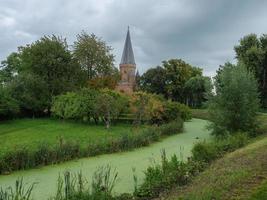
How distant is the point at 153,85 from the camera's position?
57500 millimetres

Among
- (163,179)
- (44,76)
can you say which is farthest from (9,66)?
(163,179)

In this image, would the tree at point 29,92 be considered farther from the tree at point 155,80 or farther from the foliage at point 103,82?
the tree at point 155,80

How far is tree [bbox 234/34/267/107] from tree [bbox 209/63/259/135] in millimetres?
18800

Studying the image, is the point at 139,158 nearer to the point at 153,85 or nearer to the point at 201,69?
the point at 153,85

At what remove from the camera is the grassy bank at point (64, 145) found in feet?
36.9

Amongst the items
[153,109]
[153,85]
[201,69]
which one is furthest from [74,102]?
[201,69]

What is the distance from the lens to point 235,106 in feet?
61.8

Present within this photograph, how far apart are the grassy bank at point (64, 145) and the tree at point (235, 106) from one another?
113 inches

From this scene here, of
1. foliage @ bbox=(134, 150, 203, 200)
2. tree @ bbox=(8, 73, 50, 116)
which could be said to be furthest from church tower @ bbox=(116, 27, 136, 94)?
foliage @ bbox=(134, 150, 203, 200)

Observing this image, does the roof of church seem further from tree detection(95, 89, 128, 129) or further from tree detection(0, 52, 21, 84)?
tree detection(95, 89, 128, 129)

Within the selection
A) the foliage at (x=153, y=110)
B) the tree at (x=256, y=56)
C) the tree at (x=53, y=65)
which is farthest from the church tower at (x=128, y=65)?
the foliage at (x=153, y=110)

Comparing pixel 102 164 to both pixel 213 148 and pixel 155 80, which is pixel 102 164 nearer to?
pixel 213 148

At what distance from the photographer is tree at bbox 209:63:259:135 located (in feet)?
61.1

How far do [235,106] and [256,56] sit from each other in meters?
22.2
